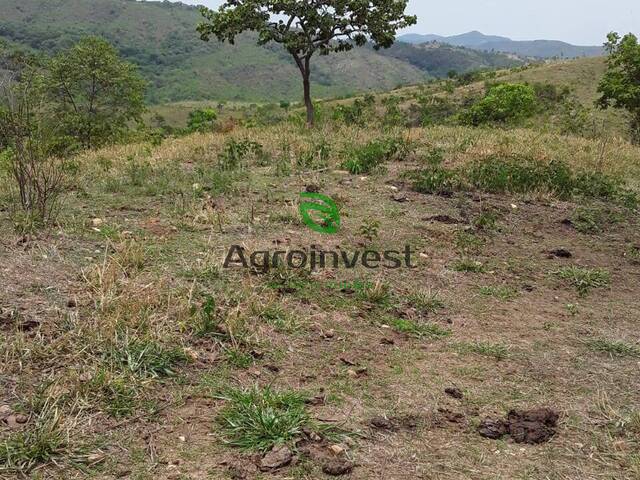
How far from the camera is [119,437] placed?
250 cm

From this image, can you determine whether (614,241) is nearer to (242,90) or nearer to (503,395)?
(503,395)

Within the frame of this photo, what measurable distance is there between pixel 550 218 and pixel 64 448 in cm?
571

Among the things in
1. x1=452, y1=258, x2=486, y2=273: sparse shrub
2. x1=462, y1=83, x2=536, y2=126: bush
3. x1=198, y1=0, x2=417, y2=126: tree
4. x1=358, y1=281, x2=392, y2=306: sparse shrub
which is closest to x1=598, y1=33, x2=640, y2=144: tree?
x1=462, y1=83, x2=536, y2=126: bush

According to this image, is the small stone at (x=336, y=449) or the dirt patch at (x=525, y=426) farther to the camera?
the dirt patch at (x=525, y=426)

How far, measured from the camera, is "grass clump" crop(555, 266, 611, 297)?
4754 mm

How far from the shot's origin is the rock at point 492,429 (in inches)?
105

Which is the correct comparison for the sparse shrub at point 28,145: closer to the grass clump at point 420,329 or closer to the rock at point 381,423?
the grass clump at point 420,329

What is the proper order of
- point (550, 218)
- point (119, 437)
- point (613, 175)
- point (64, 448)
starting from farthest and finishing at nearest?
point (613, 175)
point (550, 218)
point (119, 437)
point (64, 448)

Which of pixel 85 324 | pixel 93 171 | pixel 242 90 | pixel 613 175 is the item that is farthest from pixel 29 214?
pixel 242 90

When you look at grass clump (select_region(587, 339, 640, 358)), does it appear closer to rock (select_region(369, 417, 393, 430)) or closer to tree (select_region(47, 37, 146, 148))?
rock (select_region(369, 417, 393, 430))

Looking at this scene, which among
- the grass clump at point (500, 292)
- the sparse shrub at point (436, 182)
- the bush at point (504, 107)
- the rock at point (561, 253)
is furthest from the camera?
the bush at point (504, 107)

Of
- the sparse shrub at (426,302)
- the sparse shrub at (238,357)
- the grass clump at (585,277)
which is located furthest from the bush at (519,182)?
the sparse shrub at (238,357)

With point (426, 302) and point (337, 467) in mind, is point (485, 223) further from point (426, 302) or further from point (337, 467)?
point (337, 467)

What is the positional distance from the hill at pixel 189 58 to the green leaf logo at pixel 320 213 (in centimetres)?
12833
